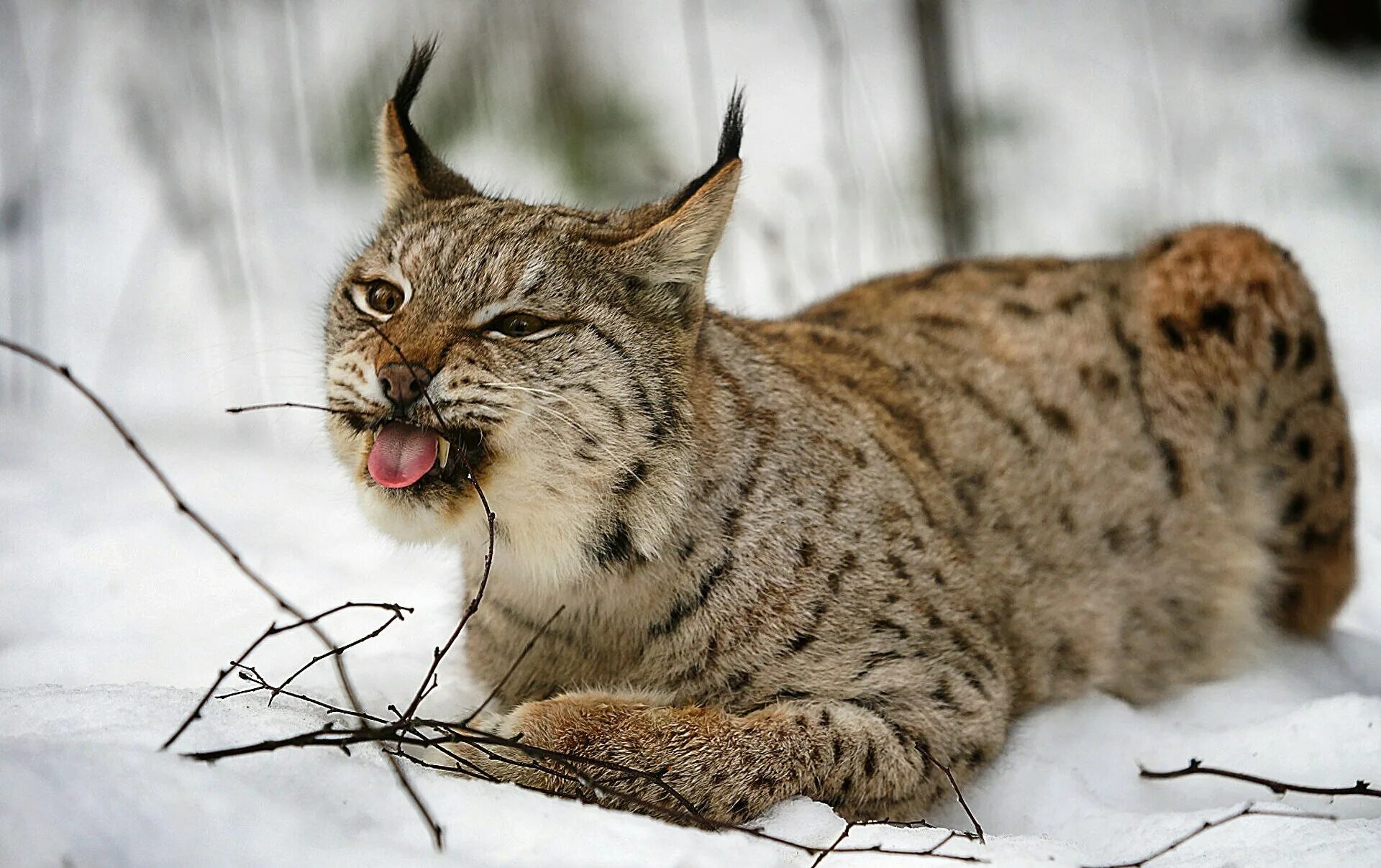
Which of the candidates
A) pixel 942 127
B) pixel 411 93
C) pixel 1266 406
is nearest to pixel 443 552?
pixel 411 93

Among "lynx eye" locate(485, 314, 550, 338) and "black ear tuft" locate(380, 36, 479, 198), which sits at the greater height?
"black ear tuft" locate(380, 36, 479, 198)

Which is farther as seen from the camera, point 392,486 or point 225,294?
point 225,294

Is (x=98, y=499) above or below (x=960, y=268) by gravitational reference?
below

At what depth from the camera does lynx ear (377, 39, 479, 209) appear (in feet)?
11.9

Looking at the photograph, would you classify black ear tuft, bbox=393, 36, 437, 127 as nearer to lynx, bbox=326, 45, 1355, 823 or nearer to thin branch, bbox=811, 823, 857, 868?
lynx, bbox=326, 45, 1355, 823

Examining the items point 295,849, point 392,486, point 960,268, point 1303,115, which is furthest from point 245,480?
point 1303,115

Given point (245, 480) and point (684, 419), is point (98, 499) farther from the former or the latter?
point (684, 419)

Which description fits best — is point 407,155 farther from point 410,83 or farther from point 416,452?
point 416,452

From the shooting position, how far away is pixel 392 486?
2857 mm

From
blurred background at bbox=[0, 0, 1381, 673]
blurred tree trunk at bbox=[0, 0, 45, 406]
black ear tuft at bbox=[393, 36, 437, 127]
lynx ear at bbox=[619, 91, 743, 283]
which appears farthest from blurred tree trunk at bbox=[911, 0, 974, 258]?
blurred tree trunk at bbox=[0, 0, 45, 406]

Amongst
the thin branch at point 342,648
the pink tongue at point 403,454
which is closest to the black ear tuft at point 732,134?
the pink tongue at point 403,454

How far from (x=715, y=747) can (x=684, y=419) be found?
0.83 metres

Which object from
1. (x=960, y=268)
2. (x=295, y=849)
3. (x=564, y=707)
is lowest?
(x=564, y=707)

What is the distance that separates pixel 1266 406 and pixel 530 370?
3019 mm
